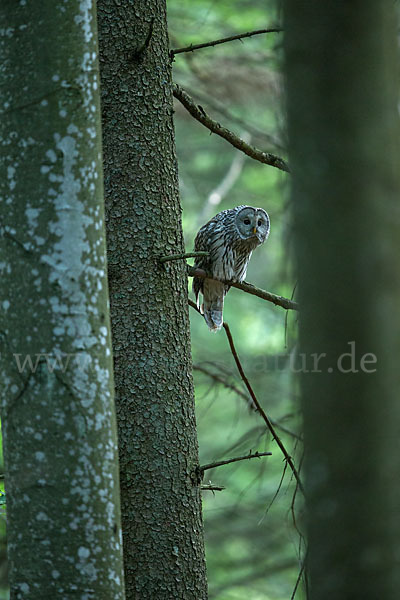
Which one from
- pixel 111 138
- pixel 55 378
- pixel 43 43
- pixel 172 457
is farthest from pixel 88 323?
pixel 111 138

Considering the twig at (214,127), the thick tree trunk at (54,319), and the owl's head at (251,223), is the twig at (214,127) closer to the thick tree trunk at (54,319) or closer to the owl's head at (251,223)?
the thick tree trunk at (54,319)

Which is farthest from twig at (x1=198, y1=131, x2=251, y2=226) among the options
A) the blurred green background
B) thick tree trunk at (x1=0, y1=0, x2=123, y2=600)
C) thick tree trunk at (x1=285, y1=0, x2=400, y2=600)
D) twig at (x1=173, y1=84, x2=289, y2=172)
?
thick tree trunk at (x1=285, y1=0, x2=400, y2=600)

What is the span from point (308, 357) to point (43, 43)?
3.85ft

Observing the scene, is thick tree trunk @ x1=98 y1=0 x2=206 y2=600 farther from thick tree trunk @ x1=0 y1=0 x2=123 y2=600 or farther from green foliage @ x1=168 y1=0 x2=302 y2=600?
green foliage @ x1=168 y1=0 x2=302 y2=600

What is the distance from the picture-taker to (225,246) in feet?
18.0

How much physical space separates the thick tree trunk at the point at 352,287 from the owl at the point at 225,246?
4011 millimetres

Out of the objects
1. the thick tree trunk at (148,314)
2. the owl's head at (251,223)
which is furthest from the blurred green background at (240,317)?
the thick tree trunk at (148,314)

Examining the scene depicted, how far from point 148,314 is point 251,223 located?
115 inches

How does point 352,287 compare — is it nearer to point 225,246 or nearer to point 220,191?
point 225,246

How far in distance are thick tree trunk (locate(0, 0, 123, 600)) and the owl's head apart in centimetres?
367

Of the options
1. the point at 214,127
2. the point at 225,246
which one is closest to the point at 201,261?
the point at 225,246

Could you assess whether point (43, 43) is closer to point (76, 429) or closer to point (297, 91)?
point (297, 91)

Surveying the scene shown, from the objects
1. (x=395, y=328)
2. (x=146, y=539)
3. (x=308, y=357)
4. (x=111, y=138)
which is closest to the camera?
(x=395, y=328)

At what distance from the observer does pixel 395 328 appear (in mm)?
1332
